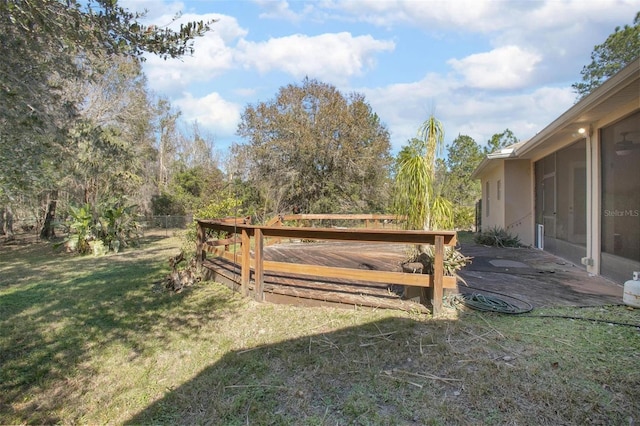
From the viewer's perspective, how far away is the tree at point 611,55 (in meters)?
19.2

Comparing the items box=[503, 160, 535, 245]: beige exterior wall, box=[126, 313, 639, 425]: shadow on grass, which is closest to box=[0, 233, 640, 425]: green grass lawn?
box=[126, 313, 639, 425]: shadow on grass

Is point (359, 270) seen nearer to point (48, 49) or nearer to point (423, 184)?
point (423, 184)

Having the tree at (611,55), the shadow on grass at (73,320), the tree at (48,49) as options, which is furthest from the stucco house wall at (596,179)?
the tree at (611,55)

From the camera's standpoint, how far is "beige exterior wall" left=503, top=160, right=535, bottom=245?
9.68 meters

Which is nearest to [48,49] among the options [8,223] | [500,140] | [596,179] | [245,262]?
[245,262]

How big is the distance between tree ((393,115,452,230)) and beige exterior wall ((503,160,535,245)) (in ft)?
21.6

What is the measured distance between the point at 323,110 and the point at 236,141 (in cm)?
396

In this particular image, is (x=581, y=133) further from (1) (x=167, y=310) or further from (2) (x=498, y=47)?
(1) (x=167, y=310)

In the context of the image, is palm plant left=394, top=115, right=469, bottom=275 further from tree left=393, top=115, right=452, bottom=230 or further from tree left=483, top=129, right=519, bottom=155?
tree left=483, top=129, right=519, bottom=155

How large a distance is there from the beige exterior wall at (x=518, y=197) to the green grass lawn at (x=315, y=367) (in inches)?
260

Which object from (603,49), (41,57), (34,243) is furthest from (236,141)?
(603,49)

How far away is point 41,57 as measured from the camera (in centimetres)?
394

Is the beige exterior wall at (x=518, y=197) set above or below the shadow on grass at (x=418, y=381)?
above

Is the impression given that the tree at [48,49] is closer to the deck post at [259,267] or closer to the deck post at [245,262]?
the deck post at [259,267]
